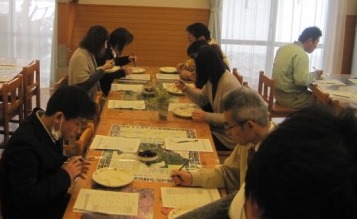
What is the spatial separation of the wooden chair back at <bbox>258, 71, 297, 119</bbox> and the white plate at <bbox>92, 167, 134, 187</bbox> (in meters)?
2.44

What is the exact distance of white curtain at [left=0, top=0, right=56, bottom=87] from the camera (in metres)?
6.02

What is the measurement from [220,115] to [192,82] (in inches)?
51.4

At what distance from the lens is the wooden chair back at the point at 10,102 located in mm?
3469

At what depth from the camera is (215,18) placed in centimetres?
595

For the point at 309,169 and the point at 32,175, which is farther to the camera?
the point at 32,175

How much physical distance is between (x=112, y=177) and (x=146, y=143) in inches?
20.8

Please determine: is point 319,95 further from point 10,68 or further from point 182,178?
point 10,68

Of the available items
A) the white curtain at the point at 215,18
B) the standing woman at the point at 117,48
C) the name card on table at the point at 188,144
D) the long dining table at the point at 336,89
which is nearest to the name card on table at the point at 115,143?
the name card on table at the point at 188,144

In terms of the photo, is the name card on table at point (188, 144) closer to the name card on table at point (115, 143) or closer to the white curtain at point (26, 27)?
the name card on table at point (115, 143)

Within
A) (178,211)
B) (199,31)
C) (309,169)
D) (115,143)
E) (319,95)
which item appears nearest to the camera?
(309,169)

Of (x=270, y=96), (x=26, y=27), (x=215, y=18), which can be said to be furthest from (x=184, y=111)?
(x=26, y=27)

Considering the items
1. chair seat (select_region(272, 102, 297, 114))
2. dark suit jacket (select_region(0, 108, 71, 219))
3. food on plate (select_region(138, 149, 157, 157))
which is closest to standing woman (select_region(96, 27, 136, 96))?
chair seat (select_region(272, 102, 297, 114))

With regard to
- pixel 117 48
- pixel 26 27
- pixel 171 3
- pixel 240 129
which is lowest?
pixel 240 129

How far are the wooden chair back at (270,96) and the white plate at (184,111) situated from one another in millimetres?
1199
